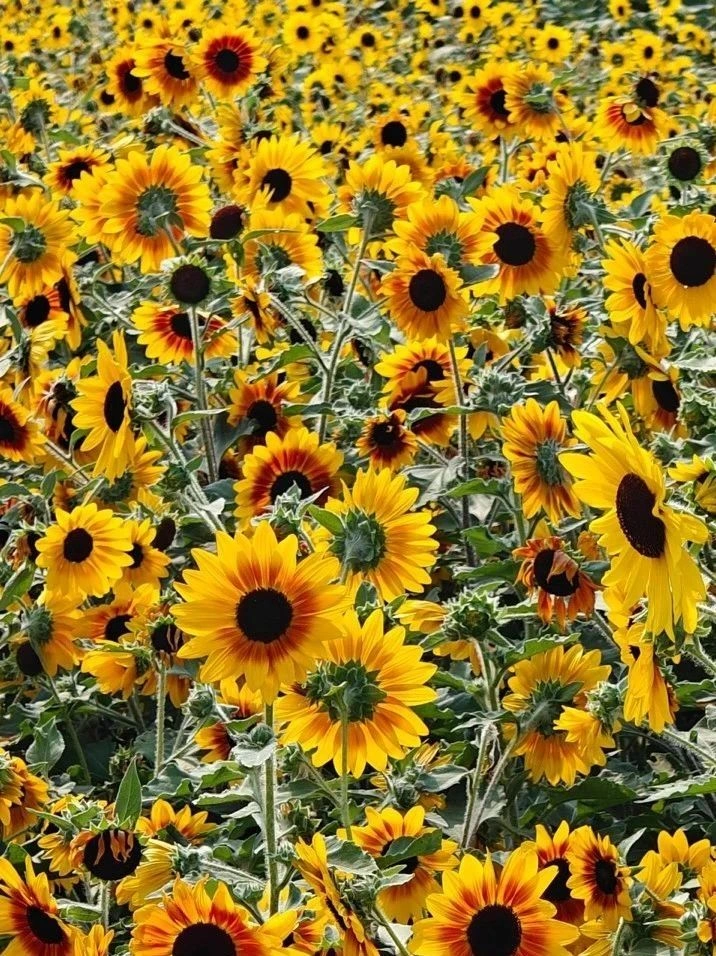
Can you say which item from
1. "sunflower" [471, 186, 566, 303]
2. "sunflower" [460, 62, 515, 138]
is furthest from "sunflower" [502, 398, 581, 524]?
"sunflower" [460, 62, 515, 138]

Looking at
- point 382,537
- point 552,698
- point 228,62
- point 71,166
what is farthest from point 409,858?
point 228,62

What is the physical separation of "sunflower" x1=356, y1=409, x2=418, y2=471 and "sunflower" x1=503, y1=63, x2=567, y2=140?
56.8 inches

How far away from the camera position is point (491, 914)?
1406 millimetres

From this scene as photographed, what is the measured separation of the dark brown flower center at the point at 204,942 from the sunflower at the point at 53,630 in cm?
112

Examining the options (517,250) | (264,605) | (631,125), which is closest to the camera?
(264,605)

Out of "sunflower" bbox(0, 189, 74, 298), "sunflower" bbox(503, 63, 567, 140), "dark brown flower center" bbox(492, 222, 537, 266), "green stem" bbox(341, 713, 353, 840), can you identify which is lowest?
"green stem" bbox(341, 713, 353, 840)

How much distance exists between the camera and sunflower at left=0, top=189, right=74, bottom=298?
9.49 ft

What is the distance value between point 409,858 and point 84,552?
0.93 metres

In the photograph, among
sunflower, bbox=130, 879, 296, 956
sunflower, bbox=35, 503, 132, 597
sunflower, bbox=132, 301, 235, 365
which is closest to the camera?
sunflower, bbox=130, 879, 296, 956

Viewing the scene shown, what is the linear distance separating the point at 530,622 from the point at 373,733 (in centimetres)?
66

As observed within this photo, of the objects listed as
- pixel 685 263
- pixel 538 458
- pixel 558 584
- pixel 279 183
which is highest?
pixel 279 183

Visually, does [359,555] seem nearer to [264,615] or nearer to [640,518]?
[264,615]

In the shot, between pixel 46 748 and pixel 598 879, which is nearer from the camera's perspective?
pixel 598 879

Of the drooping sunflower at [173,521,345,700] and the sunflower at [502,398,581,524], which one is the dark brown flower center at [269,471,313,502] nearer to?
the sunflower at [502,398,581,524]
